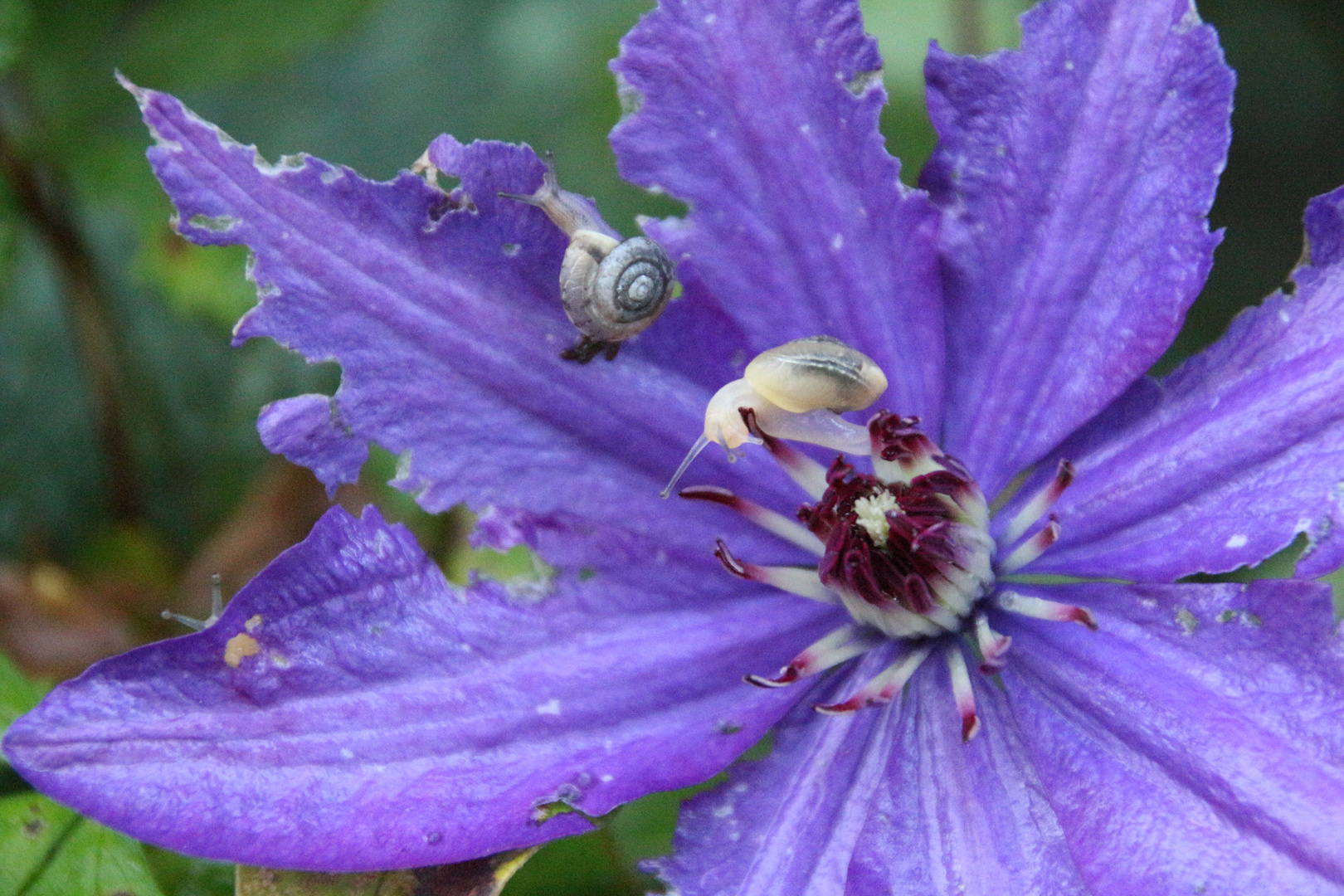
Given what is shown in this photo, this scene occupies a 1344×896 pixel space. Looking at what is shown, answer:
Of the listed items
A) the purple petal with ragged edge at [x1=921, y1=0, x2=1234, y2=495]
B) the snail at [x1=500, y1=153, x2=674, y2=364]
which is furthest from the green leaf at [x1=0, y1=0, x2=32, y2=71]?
the purple petal with ragged edge at [x1=921, y1=0, x2=1234, y2=495]

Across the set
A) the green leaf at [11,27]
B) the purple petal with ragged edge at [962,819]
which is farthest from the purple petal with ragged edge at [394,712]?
the green leaf at [11,27]

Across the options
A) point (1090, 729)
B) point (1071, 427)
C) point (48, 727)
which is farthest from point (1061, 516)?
point (48, 727)

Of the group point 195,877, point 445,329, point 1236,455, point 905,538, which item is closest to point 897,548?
point 905,538

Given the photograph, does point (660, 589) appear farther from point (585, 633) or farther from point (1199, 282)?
point (1199, 282)

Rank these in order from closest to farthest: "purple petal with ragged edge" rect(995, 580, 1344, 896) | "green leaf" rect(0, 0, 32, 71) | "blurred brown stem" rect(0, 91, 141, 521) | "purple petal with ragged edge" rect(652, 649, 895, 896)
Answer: "purple petal with ragged edge" rect(995, 580, 1344, 896), "purple petal with ragged edge" rect(652, 649, 895, 896), "green leaf" rect(0, 0, 32, 71), "blurred brown stem" rect(0, 91, 141, 521)

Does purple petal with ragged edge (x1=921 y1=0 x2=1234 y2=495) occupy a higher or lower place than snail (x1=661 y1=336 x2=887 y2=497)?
higher

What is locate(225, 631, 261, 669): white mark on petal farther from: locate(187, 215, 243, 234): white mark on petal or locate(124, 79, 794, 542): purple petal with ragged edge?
locate(187, 215, 243, 234): white mark on petal

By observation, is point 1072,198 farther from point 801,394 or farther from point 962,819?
point 962,819
